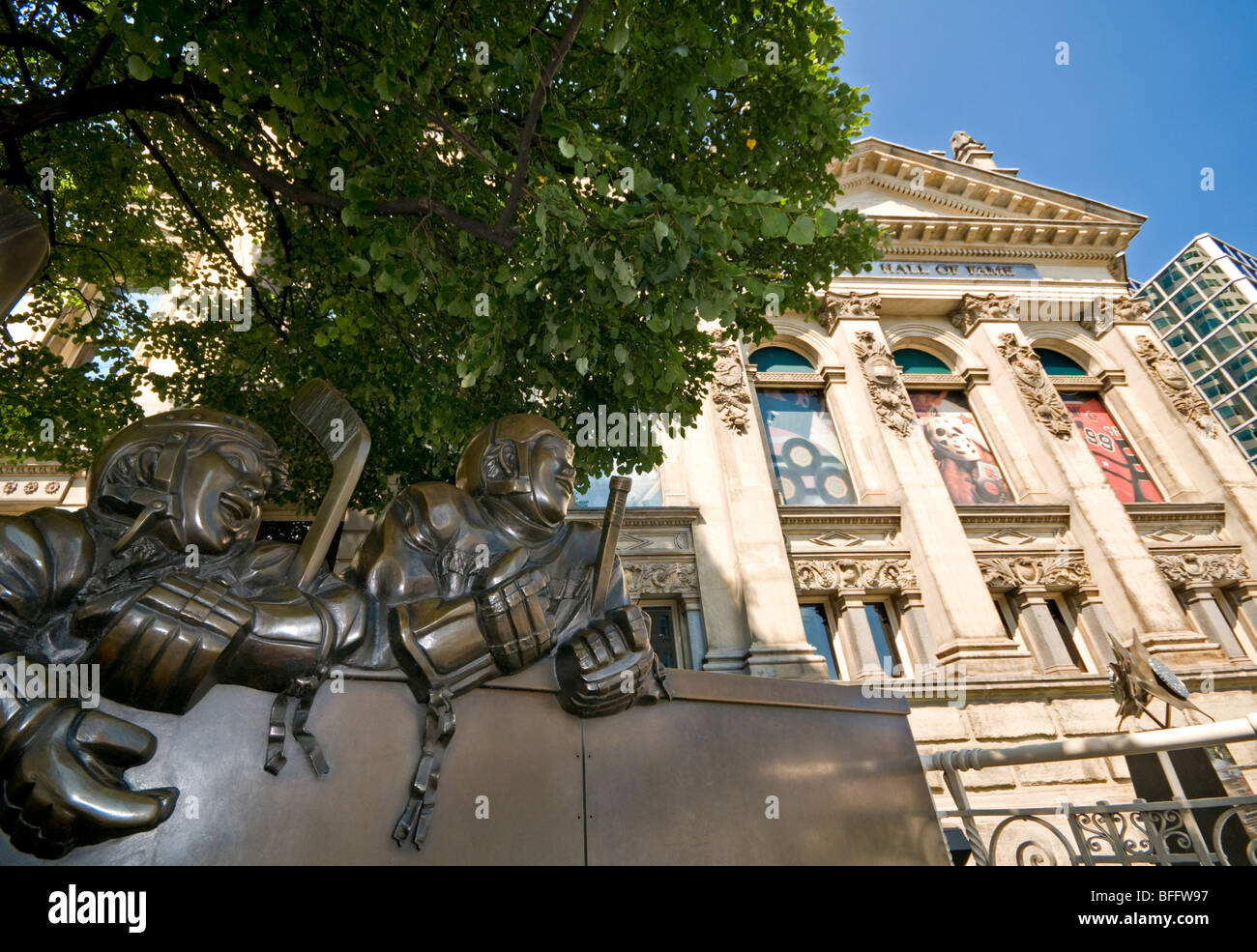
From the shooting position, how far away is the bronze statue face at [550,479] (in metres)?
2.21

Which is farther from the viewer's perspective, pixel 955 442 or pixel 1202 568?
pixel 955 442

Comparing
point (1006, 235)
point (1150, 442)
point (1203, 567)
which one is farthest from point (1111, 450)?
point (1006, 235)

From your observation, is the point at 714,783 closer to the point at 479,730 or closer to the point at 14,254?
the point at 479,730

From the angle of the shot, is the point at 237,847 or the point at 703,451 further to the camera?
the point at 703,451

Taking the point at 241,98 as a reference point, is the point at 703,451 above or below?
above

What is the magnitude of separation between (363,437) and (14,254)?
115 centimetres

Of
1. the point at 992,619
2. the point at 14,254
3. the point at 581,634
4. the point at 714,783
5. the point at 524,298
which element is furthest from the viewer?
the point at 992,619

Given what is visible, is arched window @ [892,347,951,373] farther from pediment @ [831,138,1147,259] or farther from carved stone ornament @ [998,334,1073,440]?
pediment @ [831,138,1147,259]


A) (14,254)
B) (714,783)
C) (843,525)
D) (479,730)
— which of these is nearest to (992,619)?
(843,525)

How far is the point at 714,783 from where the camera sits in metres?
2.23

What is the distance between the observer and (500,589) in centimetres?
190

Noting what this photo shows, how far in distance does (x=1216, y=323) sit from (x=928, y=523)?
37.6 feet

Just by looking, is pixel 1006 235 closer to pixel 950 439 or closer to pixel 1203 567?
pixel 950 439

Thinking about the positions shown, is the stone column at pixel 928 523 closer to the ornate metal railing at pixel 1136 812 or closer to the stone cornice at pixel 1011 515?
the stone cornice at pixel 1011 515
